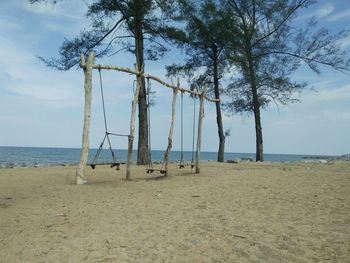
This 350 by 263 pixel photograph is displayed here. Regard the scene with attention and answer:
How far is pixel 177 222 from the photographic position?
6105 millimetres

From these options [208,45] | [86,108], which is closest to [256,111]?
[208,45]

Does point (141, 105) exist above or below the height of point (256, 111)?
below

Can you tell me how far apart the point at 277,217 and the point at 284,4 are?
634 inches

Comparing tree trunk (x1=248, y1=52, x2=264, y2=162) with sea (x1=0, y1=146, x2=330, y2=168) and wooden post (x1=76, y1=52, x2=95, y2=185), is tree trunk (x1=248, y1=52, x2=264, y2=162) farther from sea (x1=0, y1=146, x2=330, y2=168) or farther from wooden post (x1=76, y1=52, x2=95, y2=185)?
wooden post (x1=76, y1=52, x2=95, y2=185)

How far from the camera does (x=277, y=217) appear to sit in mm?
6367

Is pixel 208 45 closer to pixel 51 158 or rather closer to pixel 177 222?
pixel 177 222

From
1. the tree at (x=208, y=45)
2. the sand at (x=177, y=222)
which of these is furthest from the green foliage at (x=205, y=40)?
the sand at (x=177, y=222)

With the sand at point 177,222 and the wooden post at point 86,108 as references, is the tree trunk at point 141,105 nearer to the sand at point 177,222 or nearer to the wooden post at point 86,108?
the wooden post at point 86,108

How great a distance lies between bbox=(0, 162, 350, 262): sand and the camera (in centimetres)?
479

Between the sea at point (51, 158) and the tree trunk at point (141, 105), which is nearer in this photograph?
the tree trunk at point (141, 105)

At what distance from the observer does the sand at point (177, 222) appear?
4.79m

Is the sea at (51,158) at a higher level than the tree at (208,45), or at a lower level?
lower

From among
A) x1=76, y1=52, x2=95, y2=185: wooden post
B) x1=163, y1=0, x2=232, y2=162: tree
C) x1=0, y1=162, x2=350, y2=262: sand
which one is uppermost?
x1=163, y1=0, x2=232, y2=162: tree

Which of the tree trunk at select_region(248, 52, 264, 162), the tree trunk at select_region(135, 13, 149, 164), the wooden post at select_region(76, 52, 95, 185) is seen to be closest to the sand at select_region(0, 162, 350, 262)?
the wooden post at select_region(76, 52, 95, 185)
